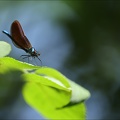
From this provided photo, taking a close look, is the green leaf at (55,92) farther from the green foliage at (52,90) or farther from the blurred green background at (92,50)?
the blurred green background at (92,50)

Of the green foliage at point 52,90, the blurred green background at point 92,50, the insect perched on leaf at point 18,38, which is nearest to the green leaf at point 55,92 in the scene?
the green foliage at point 52,90

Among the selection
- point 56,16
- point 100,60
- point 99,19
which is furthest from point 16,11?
point 100,60

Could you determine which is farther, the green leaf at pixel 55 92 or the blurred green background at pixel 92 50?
the blurred green background at pixel 92 50

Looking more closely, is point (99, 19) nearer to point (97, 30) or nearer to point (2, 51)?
point (97, 30)

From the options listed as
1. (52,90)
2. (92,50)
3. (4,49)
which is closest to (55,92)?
(52,90)

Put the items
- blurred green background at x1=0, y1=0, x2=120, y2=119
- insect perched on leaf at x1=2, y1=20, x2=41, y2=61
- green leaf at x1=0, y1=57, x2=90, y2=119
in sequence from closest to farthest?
1. green leaf at x1=0, y1=57, x2=90, y2=119
2. insect perched on leaf at x1=2, y1=20, x2=41, y2=61
3. blurred green background at x1=0, y1=0, x2=120, y2=119

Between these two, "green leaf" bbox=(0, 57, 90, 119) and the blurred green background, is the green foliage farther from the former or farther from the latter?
the blurred green background

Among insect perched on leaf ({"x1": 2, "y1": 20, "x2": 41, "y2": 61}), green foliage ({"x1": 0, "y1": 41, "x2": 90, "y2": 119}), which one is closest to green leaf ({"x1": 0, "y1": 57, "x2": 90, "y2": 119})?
green foliage ({"x1": 0, "y1": 41, "x2": 90, "y2": 119})

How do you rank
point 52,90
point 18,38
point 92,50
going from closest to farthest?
point 52,90 < point 18,38 < point 92,50

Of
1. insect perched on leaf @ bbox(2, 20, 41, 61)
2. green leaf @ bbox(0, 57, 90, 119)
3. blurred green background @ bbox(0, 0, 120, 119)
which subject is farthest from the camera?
blurred green background @ bbox(0, 0, 120, 119)

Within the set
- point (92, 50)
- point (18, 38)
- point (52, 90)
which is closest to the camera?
point (52, 90)

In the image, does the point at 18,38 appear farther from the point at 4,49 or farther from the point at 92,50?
the point at 92,50

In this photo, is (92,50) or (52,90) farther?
(92,50)
